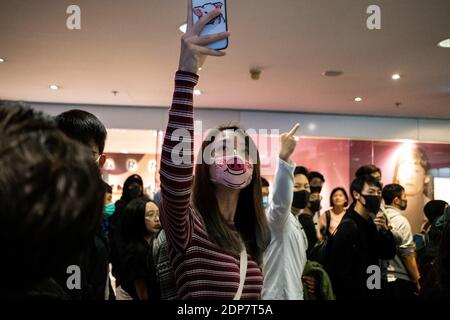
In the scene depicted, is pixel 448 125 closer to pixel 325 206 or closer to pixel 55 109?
pixel 325 206

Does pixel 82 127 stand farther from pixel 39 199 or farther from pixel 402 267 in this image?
pixel 402 267

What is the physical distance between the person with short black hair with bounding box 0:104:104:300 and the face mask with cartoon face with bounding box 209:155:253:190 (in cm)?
83

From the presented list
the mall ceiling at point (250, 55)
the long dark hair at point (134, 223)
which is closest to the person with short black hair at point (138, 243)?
the long dark hair at point (134, 223)

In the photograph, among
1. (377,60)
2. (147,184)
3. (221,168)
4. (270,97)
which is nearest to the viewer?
(221,168)

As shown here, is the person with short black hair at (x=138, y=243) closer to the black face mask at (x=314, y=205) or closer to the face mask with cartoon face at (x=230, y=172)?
the face mask with cartoon face at (x=230, y=172)

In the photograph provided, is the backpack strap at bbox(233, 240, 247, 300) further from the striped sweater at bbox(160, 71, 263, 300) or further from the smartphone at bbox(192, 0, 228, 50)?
the smartphone at bbox(192, 0, 228, 50)

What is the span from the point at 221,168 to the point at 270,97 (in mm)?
5094

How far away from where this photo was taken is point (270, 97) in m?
6.32

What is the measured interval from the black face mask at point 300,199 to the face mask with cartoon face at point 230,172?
1.72 m

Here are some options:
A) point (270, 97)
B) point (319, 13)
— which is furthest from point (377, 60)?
point (270, 97)

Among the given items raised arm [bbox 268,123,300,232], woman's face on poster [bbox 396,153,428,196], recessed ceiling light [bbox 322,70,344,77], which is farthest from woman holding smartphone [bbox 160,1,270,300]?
woman's face on poster [bbox 396,153,428,196]

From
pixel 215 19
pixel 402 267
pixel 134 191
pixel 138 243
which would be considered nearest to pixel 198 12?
pixel 215 19

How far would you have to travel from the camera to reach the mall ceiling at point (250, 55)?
354 cm
